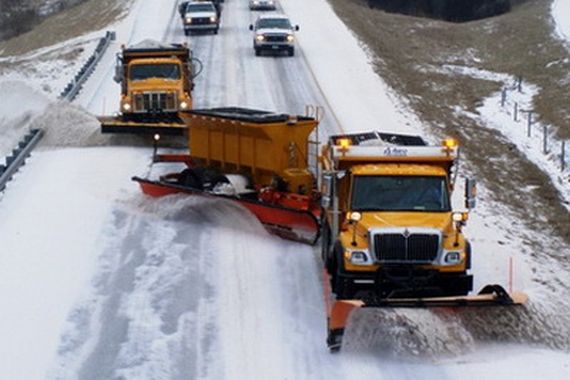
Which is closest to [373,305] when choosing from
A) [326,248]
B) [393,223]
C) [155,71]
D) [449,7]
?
[393,223]

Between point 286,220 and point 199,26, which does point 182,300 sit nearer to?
point 286,220

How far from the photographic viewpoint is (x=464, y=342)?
14.3 meters

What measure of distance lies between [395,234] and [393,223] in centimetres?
30

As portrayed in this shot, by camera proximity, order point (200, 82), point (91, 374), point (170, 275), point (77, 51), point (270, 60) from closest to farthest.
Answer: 1. point (91, 374)
2. point (170, 275)
3. point (200, 82)
4. point (270, 60)
5. point (77, 51)

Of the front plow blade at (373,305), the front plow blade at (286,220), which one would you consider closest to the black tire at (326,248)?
the front plow blade at (286,220)

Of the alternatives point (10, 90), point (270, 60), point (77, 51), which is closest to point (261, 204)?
point (10, 90)

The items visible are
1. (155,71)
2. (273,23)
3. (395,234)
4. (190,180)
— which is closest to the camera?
(395,234)

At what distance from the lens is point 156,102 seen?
28.9 metres

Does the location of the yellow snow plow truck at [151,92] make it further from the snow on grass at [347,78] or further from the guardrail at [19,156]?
the snow on grass at [347,78]

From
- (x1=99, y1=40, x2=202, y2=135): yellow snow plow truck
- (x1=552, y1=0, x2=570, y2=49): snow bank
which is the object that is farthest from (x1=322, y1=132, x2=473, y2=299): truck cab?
(x1=552, y1=0, x2=570, y2=49): snow bank

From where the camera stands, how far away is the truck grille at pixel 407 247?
14906 mm

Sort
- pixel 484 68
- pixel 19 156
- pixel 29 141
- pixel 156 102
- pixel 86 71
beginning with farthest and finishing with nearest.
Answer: pixel 484 68
pixel 86 71
pixel 156 102
pixel 29 141
pixel 19 156

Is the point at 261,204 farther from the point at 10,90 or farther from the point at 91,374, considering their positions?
the point at 10,90

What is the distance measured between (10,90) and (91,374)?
73.2 feet
